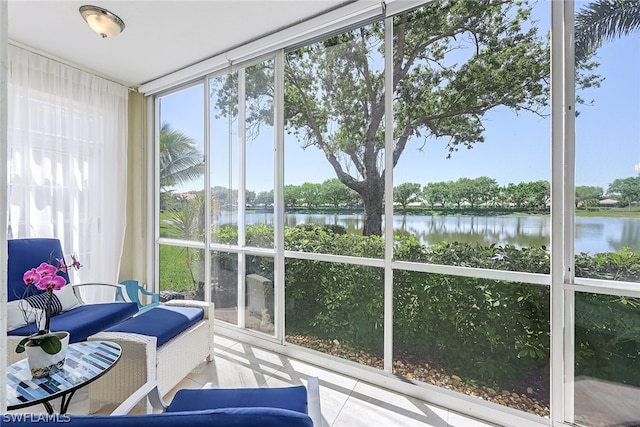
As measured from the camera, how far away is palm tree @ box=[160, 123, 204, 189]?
339 centimetres

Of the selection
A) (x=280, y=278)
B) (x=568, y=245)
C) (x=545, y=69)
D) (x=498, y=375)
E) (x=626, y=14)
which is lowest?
(x=498, y=375)

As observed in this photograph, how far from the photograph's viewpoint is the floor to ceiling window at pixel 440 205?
162 cm

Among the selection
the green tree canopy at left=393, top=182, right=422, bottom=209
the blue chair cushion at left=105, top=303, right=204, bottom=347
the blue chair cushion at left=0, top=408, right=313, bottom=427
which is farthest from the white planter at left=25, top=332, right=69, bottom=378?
the green tree canopy at left=393, top=182, right=422, bottom=209

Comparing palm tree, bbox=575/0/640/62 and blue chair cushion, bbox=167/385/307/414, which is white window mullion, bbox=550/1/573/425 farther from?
blue chair cushion, bbox=167/385/307/414

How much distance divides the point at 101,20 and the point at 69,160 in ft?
5.06

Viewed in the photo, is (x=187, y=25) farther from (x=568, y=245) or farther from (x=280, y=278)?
(x=568, y=245)

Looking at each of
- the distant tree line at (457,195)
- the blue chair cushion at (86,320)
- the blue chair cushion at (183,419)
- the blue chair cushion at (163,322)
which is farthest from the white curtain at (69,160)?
the blue chair cushion at (183,419)

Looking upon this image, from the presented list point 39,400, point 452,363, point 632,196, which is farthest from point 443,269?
point 39,400

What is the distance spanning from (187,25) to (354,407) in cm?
313

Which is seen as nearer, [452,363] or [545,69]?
[545,69]

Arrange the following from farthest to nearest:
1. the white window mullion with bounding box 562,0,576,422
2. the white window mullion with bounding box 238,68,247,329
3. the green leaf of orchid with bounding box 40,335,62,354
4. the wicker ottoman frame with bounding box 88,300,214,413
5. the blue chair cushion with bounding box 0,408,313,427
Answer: the white window mullion with bounding box 238,68,247,329 → the wicker ottoman frame with bounding box 88,300,214,413 → the white window mullion with bounding box 562,0,576,422 → the green leaf of orchid with bounding box 40,335,62,354 → the blue chair cushion with bounding box 0,408,313,427

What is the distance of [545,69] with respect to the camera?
173cm

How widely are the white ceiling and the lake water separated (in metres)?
1.64

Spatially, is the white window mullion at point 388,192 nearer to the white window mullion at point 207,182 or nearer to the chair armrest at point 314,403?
the chair armrest at point 314,403
